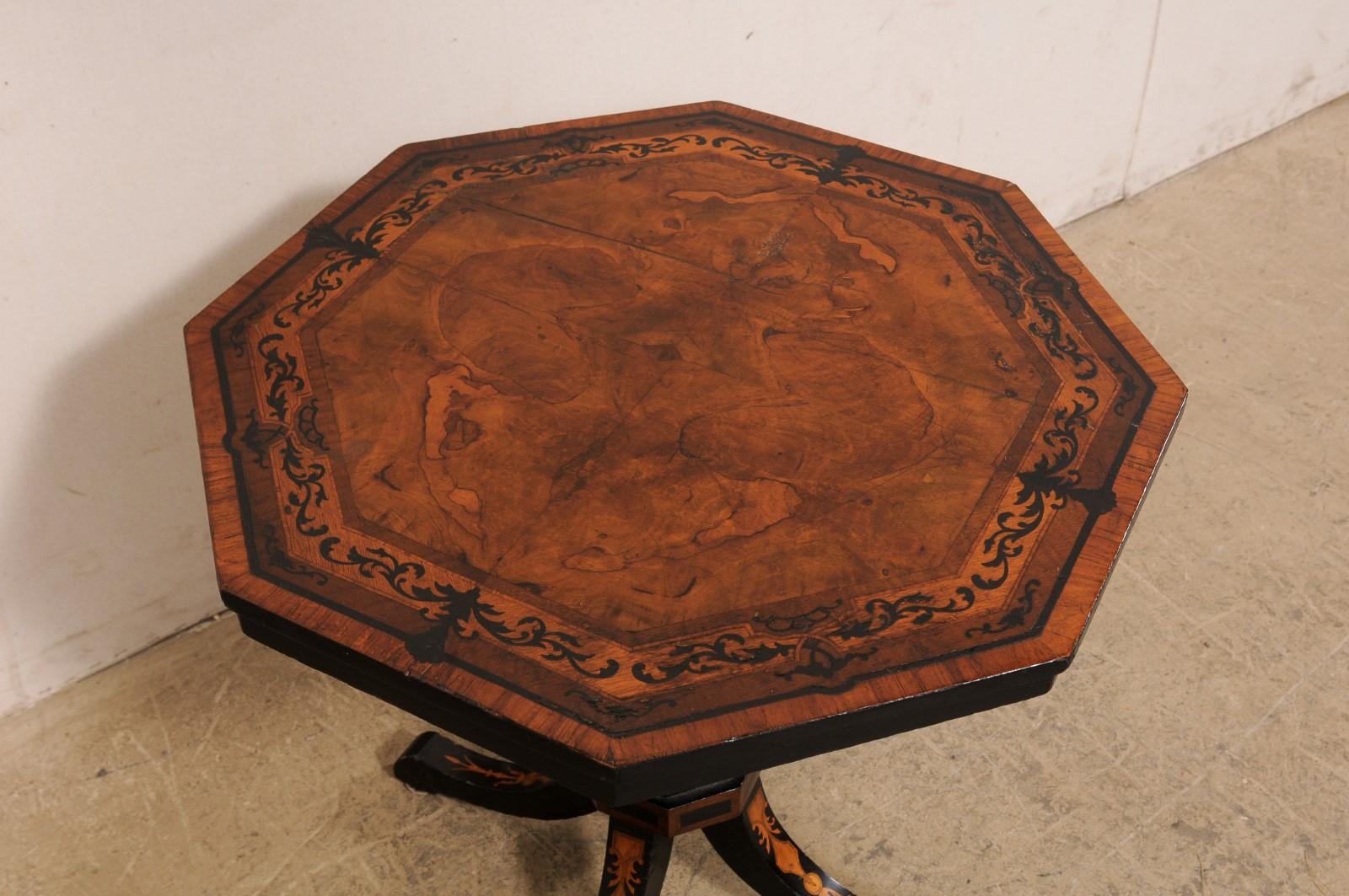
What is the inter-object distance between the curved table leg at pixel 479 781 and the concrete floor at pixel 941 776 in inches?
2.2

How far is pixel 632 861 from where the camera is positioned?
6.65 ft

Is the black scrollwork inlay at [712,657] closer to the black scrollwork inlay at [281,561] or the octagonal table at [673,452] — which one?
the octagonal table at [673,452]

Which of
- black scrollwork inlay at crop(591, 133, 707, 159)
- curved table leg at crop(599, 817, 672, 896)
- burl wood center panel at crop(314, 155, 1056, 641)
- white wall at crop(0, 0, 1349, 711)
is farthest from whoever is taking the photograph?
black scrollwork inlay at crop(591, 133, 707, 159)

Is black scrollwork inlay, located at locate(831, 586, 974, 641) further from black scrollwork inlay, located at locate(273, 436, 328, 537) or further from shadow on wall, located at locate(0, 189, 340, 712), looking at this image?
shadow on wall, located at locate(0, 189, 340, 712)

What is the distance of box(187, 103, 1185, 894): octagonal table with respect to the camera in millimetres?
1421

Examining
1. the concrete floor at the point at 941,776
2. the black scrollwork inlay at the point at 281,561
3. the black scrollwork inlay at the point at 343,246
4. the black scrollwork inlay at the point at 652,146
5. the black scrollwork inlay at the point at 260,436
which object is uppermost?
the black scrollwork inlay at the point at 652,146

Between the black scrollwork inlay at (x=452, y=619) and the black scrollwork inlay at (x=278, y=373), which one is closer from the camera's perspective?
the black scrollwork inlay at (x=452, y=619)

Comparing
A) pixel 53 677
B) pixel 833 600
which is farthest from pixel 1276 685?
pixel 53 677

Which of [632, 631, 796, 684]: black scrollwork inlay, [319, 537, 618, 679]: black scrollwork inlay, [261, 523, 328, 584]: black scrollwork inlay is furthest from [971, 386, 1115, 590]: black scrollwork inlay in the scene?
[261, 523, 328, 584]: black scrollwork inlay

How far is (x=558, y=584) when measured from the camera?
150cm

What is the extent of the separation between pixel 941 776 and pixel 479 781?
0.86 m

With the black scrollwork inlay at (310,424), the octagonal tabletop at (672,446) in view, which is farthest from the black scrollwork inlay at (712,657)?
the black scrollwork inlay at (310,424)

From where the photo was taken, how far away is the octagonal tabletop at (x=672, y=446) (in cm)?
142

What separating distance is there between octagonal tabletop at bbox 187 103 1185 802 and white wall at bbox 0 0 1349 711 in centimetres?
29
